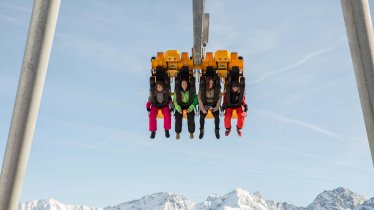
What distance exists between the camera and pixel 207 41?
1073 cm

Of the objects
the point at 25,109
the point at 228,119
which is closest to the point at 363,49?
the point at 25,109

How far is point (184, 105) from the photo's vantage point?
542 inches

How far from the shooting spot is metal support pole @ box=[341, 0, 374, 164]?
4406mm

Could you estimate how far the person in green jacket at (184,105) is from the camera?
13297mm

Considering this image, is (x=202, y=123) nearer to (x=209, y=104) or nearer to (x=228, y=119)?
(x=228, y=119)

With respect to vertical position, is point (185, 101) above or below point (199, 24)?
below

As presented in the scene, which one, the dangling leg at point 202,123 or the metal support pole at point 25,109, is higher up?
the dangling leg at point 202,123

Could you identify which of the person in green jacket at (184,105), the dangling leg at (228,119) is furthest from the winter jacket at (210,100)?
the dangling leg at (228,119)

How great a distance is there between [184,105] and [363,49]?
943 cm

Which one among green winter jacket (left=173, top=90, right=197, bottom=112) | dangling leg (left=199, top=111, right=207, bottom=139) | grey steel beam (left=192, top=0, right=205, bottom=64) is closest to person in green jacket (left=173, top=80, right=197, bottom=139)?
green winter jacket (left=173, top=90, right=197, bottom=112)

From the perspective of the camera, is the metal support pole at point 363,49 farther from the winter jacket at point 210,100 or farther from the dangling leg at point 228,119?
the dangling leg at point 228,119

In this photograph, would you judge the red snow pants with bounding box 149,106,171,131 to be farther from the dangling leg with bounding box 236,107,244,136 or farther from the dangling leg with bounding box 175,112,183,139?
the dangling leg with bounding box 236,107,244,136

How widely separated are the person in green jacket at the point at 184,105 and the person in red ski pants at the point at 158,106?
0.92 feet

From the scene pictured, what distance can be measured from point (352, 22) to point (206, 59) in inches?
327
